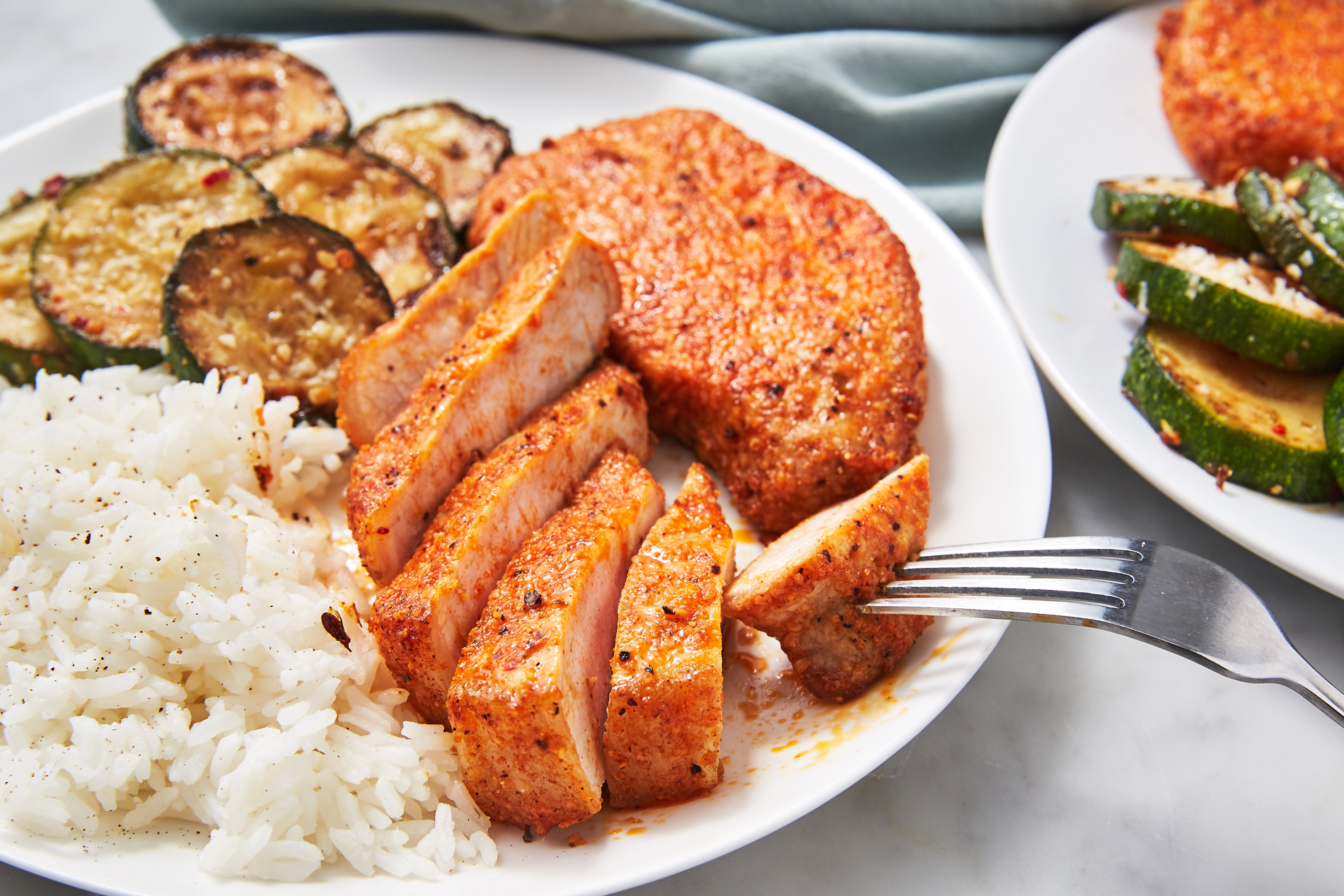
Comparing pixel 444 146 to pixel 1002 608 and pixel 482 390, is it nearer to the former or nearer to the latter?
pixel 482 390

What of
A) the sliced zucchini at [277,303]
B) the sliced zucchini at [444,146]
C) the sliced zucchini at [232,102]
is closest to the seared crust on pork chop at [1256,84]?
the sliced zucchini at [444,146]

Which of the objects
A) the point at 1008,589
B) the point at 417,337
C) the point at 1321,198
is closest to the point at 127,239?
the point at 417,337

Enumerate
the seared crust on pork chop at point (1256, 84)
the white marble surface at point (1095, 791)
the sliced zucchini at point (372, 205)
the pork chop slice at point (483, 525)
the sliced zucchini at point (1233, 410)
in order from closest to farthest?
the pork chop slice at point (483, 525), the white marble surface at point (1095, 791), the sliced zucchini at point (1233, 410), the sliced zucchini at point (372, 205), the seared crust on pork chop at point (1256, 84)

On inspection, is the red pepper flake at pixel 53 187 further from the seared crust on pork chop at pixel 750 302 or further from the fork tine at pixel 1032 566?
the fork tine at pixel 1032 566

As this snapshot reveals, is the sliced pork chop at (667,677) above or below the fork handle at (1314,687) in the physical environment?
below

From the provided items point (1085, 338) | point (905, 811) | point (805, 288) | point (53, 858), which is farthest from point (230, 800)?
point (1085, 338)

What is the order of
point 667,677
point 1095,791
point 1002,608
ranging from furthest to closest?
point 1095,791 → point 1002,608 → point 667,677

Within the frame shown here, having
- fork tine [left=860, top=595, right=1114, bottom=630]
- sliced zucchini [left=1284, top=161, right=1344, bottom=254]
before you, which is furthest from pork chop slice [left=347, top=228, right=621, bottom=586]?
sliced zucchini [left=1284, top=161, right=1344, bottom=254]
